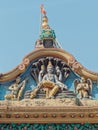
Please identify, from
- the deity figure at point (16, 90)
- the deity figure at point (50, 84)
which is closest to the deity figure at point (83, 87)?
the deity figure at point (50, 84)

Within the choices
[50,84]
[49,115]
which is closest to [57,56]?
[50,84]

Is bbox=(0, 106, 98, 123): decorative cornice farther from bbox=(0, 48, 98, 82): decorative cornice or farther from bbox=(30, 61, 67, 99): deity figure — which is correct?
bbox=(0, 48, 98, 82): decorative cornice

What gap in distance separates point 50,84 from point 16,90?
0.80 metres

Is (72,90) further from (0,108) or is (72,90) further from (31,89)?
(0,108)

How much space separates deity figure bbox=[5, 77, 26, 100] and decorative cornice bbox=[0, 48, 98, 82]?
0.66ft

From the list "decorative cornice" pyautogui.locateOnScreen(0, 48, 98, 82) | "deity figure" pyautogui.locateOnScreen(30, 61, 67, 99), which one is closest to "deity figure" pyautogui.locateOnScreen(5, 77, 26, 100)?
"decorative cornice" pyautogui.locateOnScreen(0, 48, 98, 82)

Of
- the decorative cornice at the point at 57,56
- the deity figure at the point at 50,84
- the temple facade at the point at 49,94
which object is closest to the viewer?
the temple facade at the point at 49,94

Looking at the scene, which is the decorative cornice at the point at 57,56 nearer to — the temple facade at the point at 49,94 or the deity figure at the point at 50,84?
the temple facade at the point at 49,94

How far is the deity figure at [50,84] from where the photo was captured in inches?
406

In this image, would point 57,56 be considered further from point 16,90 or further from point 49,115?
point 49,115

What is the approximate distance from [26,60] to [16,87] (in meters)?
0.71

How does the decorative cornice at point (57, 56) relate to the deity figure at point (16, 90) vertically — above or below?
above

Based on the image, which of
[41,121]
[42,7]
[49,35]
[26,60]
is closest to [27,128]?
[41,121]

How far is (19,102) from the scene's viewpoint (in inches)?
400
